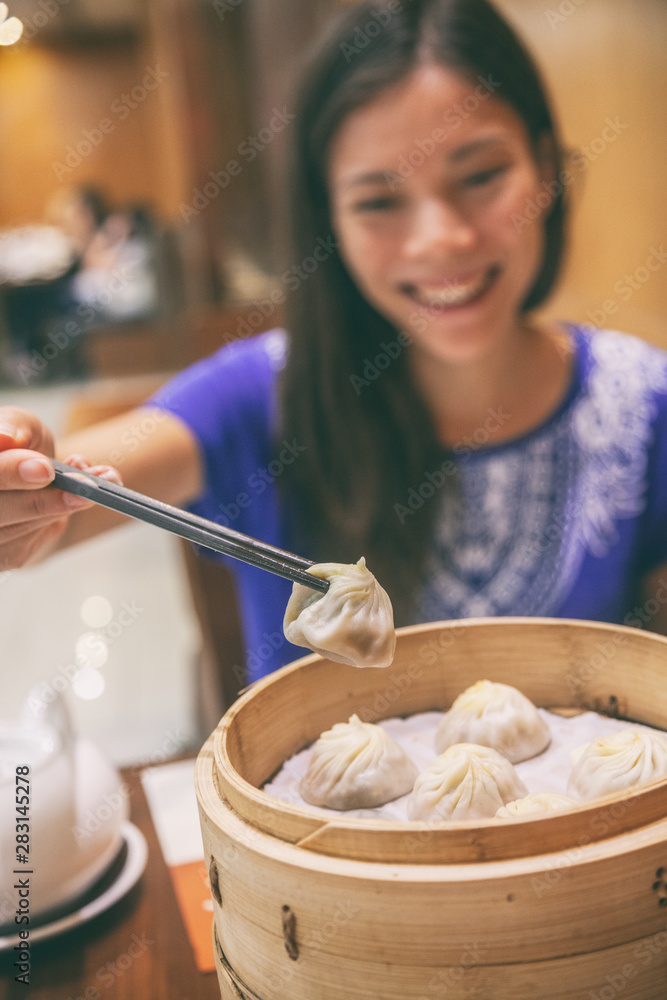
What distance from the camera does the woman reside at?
5.94ft

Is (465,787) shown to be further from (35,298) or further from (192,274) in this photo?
(35,298)

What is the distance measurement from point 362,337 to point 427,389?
0.26m

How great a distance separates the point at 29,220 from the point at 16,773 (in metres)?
16.2

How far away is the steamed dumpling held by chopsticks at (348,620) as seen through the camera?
0.92 m

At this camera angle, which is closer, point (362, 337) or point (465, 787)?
point (465, 787)

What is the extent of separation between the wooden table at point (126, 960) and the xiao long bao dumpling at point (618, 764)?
544 millimetres

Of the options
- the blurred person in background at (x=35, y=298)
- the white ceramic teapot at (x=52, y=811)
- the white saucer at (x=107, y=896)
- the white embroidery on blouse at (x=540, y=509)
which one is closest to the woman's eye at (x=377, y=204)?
the white embroidery on blouse at (x=540, y=509)

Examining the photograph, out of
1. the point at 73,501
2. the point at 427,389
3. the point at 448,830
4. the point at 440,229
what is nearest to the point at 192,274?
the point at 427,389

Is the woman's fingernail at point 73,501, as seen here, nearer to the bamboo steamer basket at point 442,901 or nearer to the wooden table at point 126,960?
the bamboo steamer basket at point 442,901

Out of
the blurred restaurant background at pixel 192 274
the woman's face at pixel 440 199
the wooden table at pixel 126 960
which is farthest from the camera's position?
the blurred restaurant background at pixel 192 274

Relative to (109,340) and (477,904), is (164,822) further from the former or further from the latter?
(109,340)

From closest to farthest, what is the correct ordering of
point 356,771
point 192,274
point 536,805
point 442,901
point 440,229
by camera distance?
point 442,901 → point 536,805 → point 356,771 → point 440,229 → point 192,274

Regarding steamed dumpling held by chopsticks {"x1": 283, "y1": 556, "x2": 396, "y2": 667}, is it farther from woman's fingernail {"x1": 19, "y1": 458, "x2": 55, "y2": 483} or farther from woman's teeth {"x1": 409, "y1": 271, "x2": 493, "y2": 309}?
woman's teeth {"x1": 409, "y1": 271, "x2": 493, "y2": 309}

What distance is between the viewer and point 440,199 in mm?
1794
